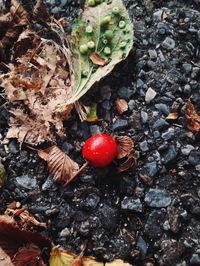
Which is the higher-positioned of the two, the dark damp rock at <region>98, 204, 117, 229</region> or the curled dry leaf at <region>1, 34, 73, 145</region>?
the curled dry leaf at <region>1, 34, 73, 145</region>

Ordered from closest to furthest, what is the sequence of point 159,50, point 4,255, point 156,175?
1. point 4,255
2. point 156,175
3. point 159,50

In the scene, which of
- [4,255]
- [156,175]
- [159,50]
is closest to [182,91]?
[159,50]

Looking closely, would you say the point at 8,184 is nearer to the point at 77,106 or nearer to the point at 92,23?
the point at 77,106

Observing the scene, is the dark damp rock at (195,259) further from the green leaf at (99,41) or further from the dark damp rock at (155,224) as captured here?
the green leaf at (99,41)

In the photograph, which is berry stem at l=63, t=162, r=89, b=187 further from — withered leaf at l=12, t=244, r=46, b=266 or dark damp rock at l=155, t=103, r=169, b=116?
dark damp rock at l=155, t=103, r=169, b=116

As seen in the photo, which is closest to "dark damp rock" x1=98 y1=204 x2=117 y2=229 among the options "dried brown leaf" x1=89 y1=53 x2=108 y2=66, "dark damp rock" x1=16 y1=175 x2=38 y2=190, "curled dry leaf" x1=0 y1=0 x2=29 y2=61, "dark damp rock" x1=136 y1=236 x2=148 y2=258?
"dark damp rock" x1=136 y1=236 x2=148 y2=258

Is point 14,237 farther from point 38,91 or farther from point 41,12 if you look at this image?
point 41,12

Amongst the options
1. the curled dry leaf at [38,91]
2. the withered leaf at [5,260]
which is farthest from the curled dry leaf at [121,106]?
the withered leaf at [5,260]
